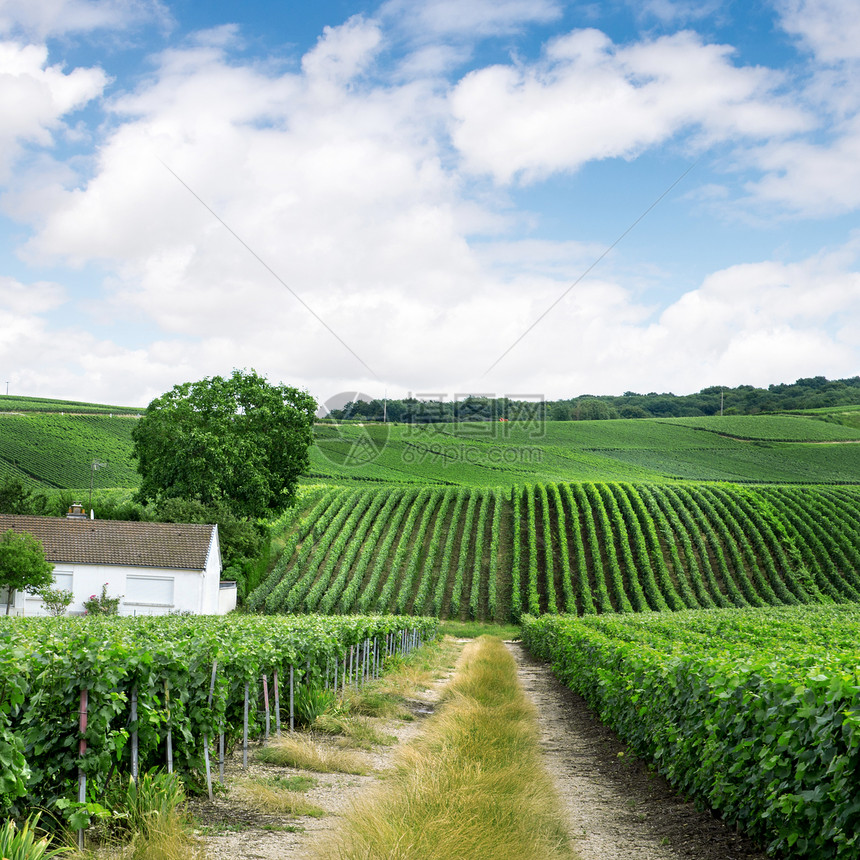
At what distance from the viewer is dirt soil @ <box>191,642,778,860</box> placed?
19.9 ft

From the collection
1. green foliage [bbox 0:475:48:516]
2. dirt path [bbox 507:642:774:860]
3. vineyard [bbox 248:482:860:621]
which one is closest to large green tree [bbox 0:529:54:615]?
vineyard [bbox 248:482:860:621]

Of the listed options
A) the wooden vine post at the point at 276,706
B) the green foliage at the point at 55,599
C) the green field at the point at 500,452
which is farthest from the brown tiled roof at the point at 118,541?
the green field at the point at 500,452

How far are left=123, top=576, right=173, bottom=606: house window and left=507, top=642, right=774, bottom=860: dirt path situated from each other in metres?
25.8

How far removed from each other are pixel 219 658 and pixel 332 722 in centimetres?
426

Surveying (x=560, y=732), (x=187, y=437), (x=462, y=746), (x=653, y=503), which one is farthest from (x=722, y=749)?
(x=653, y=503)

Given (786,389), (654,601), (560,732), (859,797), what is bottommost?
(654,601)

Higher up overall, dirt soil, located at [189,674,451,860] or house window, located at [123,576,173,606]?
dirt soil, located at [189,674,451,860]

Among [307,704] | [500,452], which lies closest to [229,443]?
[307,704]

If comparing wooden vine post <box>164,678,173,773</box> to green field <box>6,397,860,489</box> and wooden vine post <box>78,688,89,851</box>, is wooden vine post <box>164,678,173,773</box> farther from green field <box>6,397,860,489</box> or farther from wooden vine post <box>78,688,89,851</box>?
green field <box>6,397,860,489</box>

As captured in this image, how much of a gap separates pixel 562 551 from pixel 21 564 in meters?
32.2

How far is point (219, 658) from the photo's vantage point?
7.97 m

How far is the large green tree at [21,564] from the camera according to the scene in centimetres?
2819

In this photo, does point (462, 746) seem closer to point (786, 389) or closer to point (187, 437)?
point (187, 437)

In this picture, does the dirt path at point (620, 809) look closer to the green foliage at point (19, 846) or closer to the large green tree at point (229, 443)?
the green foliage at point (19, 846)
